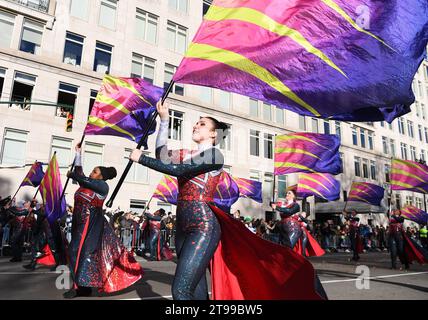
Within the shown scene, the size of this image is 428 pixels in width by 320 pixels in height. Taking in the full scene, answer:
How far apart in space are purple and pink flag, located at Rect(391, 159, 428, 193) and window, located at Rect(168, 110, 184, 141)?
52.4ft

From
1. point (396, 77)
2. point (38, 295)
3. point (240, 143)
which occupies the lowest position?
point (38, 295)

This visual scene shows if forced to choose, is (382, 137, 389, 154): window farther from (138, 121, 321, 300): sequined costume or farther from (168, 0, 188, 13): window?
(138, 121, 321, 300): sequined costume

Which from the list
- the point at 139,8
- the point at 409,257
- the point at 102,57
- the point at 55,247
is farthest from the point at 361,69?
the point at 139,8

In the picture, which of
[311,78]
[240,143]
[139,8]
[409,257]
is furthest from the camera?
[240,143]

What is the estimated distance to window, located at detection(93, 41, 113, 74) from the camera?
72.2ft

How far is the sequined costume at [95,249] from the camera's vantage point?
488 cm

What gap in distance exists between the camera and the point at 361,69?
330 centimetres

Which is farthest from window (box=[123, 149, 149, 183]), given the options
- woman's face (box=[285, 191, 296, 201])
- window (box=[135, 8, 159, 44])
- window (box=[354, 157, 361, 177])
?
window (box=[354, 157, 361, 177])

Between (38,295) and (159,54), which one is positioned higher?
→ (159,54)

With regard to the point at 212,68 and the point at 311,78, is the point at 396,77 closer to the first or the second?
the point at 311,78

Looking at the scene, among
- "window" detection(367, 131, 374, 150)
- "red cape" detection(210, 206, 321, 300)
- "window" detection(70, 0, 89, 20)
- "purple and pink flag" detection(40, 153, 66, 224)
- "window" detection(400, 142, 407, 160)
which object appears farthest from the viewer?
"window" detection(400, 142, 407, 160)

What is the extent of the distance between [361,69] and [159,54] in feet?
76.0

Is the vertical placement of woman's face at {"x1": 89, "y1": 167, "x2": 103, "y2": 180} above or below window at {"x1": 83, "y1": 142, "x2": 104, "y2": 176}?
below

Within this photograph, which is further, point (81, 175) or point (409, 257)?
point (409, 257)
